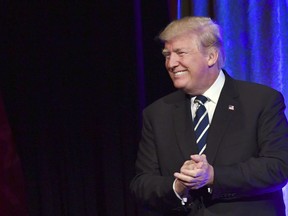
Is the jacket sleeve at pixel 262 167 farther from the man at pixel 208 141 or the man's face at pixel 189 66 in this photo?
the man's face at pixel 189 66

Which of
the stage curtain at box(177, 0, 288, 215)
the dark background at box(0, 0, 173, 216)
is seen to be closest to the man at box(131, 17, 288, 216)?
the stage curtain at box(177, 0, 288, 215)

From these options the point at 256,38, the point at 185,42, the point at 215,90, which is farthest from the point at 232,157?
the point at 256,38

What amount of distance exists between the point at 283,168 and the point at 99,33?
1503 mm

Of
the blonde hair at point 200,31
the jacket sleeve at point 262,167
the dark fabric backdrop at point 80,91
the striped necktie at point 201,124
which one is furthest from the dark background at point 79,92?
the jacket sleeve at point 262,167

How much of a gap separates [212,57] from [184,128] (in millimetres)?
340

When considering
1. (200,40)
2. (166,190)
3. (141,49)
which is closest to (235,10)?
(141,49)

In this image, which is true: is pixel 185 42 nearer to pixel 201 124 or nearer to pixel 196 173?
pixel 201 124

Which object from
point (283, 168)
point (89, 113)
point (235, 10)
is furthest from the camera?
point (89, 113)

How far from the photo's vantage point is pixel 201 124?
6.91ft

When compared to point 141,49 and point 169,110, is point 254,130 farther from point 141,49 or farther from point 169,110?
point 141,49

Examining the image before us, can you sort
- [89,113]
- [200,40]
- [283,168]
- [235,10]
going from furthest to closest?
[89,113] < [235,10] < [200,40] < [283,168]

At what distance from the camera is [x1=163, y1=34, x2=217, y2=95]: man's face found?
2.16m

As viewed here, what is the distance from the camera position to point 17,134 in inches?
122

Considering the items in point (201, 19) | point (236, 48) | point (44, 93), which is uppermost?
point (201, 19)
